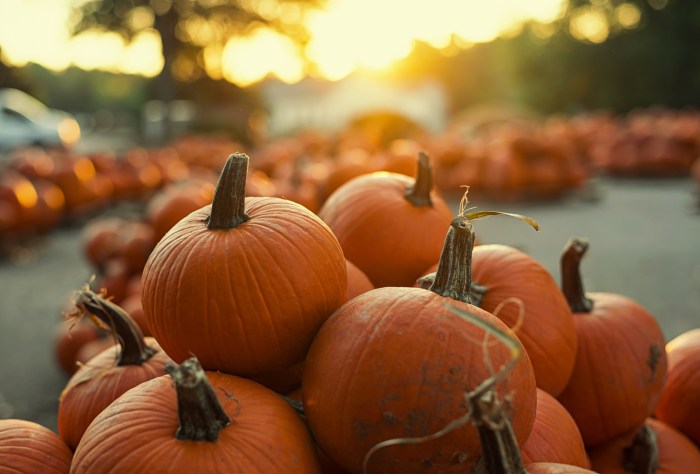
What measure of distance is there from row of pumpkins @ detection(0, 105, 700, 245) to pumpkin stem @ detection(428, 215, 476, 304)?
2.65m

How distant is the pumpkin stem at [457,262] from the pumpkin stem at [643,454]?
0.83 meters

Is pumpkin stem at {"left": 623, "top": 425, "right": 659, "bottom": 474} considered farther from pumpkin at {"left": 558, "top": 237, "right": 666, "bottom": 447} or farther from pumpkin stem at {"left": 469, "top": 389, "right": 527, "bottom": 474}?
pumpkin stem at {"left": 469, "top": 389, "right": 527, "bottom": 474}

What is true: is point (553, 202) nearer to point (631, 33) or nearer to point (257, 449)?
point (257, 449)

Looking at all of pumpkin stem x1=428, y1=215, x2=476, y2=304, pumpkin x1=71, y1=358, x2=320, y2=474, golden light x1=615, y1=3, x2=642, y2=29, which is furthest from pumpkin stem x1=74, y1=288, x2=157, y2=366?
golden light x1=615, y1=3, x2=642, y2=29

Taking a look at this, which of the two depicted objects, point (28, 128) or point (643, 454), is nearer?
point (643, 454)

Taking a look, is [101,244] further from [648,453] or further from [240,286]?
[648,453]

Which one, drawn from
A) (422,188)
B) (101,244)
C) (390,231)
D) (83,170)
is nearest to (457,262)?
(390,231)

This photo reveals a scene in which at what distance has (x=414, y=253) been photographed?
5.63ft

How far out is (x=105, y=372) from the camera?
4.63ft

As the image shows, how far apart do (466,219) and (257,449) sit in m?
0.54

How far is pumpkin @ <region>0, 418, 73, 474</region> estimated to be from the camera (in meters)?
1.18

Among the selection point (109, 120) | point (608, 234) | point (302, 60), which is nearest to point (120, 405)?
point (608, 234)

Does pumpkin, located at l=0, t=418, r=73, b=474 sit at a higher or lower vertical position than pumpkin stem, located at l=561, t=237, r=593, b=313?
lower

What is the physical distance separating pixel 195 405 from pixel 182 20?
948 inches
